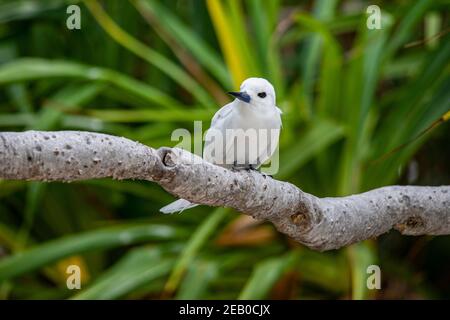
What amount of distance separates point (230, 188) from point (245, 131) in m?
0.14

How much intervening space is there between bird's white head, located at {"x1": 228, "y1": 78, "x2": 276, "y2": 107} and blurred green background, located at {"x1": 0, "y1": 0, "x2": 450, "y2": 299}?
0.49m

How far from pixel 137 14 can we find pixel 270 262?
2.52ft

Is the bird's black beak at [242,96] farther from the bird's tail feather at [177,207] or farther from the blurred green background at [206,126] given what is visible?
the blurred green background at [206,126]

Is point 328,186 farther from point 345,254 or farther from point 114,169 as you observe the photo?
point 114,169

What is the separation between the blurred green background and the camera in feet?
4.62

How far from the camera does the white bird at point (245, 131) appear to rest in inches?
33.1

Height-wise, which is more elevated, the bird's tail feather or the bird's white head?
the bird's white head

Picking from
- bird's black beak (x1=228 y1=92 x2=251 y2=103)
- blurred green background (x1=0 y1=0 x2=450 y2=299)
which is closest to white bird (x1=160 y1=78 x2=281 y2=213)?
bird's black beak (x1=228 y1=92 x2=251 y2=103)

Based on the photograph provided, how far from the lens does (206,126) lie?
1437mm

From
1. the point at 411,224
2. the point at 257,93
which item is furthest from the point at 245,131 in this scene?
the point at 411,224

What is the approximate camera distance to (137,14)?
186 centimetres

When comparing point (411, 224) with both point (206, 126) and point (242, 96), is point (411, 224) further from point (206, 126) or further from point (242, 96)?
point (206, 126)

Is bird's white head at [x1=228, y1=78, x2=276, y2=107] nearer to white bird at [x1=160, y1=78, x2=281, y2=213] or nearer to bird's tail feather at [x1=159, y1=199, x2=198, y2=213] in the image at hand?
white bird at [x1=160, y1=78, x2=281, y2=213]
